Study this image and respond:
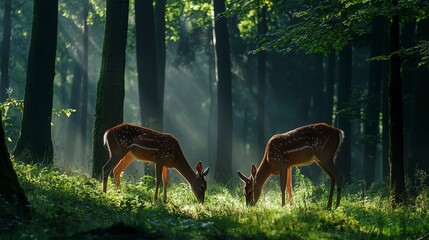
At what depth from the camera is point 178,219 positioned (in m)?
9.97

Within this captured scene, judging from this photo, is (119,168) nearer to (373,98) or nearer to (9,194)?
(9,194)

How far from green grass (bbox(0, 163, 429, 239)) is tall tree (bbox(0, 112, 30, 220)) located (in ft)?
0.70

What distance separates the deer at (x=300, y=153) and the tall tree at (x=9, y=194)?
554 cm

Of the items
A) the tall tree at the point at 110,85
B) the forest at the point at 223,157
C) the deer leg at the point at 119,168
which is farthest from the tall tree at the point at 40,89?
the deer leg at the point at 119,168

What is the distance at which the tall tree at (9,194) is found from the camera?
29.1ft

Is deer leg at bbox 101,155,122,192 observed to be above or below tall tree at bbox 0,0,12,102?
below

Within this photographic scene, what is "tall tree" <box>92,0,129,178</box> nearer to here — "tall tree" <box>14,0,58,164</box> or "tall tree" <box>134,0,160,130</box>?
"tall tree" <box>14,0,58,164</box>

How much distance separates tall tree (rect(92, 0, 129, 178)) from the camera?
15.9 metres

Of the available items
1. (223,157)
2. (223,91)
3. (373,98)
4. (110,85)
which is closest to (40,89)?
(110,85)

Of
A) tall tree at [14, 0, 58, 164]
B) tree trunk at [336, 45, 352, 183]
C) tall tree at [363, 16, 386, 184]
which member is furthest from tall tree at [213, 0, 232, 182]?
tall tree at [14, 0, 58, 164]

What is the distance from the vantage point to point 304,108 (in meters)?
41.4

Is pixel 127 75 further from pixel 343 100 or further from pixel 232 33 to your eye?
pixel 343 100

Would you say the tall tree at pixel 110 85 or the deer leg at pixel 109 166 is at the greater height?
the tall tree at pixel 110 85

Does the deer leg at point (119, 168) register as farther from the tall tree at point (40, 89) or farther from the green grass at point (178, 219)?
the tall tree at point (40, 89)
